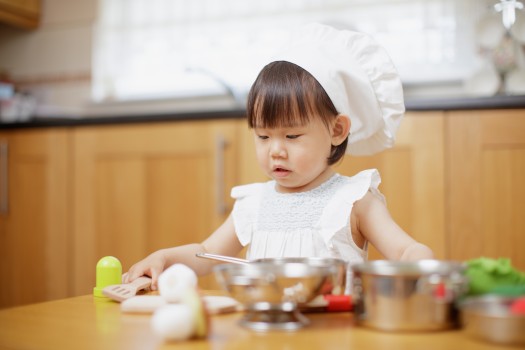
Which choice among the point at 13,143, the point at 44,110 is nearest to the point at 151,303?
the point at 13,143

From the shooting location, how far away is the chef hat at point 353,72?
1.25 metres

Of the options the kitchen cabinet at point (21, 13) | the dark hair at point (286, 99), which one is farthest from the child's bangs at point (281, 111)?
the kitchen cabinet at point (21, 13)

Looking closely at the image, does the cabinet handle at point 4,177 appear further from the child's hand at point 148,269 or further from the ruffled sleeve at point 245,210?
the child's hand at point 148,269

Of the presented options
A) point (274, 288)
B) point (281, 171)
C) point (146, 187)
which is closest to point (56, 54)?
point (146, 187)

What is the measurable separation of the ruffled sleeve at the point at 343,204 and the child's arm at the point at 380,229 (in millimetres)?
16

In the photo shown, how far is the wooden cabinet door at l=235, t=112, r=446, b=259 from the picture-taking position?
6.41 feet

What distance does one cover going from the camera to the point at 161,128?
233cm

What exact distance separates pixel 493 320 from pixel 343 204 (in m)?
0.63

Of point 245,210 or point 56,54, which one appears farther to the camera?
point 56,54

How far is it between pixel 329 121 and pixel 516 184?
2.86ft

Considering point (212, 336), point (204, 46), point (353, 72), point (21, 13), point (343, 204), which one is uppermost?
point (21, 13)

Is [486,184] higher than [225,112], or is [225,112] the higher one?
[225,112]

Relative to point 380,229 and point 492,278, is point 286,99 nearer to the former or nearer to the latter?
point 380,229

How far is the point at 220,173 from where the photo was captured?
2211 millimetres
